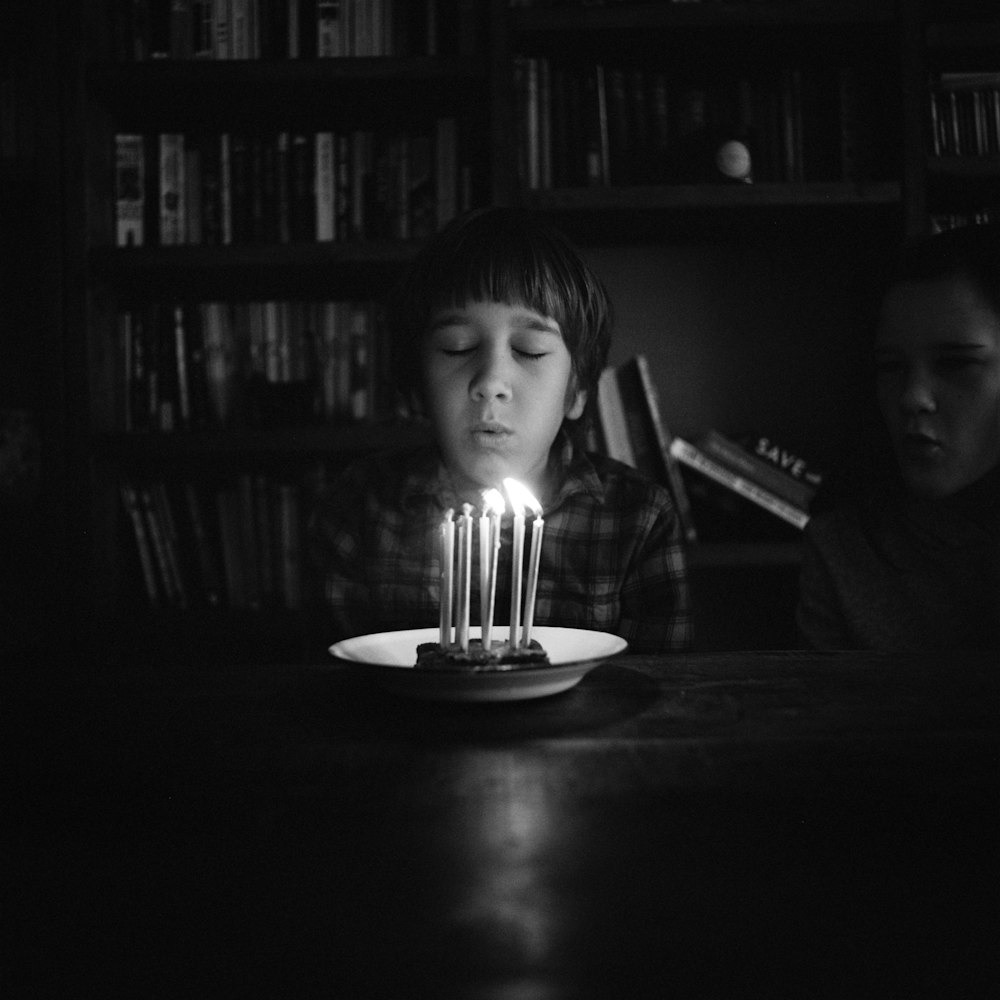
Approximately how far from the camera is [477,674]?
0.62 m

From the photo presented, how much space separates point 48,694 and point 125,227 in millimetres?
1332

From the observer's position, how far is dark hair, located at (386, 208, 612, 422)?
4.41 feet

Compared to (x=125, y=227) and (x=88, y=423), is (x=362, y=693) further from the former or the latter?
(x=125, y=227)

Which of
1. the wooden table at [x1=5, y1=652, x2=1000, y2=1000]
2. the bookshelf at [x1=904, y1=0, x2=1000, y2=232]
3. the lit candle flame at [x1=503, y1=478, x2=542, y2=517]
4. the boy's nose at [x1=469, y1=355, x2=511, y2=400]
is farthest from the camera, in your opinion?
the bookshelf at [x1=904, y1=0, x2=1000, y2=232]

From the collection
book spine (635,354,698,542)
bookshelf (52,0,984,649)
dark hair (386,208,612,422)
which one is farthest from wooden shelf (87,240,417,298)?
book spine (635,354,698,542)

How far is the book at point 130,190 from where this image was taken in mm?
1846

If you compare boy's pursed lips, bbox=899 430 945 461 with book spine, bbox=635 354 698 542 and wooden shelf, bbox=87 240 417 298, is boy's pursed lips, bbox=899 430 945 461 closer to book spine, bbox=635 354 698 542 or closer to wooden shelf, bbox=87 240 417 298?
book spine, bbox=635 354 698 542

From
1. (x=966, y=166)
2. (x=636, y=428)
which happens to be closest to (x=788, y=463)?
(x=636, y=428)

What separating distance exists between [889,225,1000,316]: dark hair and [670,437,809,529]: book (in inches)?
22.7

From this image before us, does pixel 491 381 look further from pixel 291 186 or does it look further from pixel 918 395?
pixel 291 186

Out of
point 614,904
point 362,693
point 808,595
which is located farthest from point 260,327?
point 614,904

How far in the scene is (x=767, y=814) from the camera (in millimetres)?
483

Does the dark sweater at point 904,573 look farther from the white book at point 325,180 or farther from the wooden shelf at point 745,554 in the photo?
the white book at point 325,180

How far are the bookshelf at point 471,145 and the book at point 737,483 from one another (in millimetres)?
59
